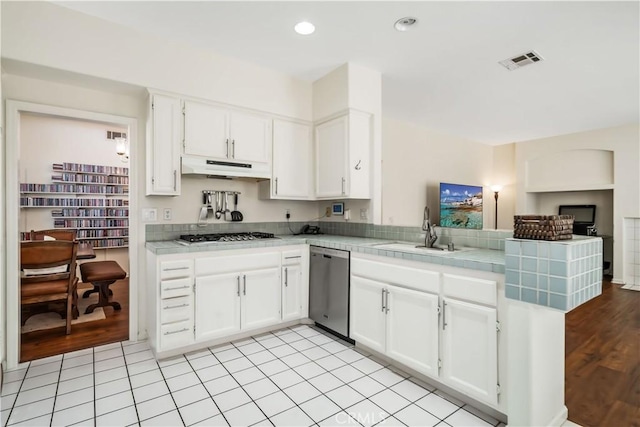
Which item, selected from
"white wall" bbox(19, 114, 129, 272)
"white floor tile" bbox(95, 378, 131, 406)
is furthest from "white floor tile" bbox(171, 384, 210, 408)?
"white wall" bbox(19, 114, 129, 272)

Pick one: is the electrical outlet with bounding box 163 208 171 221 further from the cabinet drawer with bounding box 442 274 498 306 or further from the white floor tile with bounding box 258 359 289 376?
the cabinet drawer with bounding box 442 274 498 306

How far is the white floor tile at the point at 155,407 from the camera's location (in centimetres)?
181

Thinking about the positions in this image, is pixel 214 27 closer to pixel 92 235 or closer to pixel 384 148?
pixel 384 148

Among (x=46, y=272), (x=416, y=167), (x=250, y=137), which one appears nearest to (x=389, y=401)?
(x=250, y=137)

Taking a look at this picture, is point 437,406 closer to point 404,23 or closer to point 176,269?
point 176,269

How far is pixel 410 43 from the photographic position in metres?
2.70

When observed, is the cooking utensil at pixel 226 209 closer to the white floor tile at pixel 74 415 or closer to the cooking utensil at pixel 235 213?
the cooking utensil at pixel 235 213

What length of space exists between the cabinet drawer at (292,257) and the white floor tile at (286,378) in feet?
3.26

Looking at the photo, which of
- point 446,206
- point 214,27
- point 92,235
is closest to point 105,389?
point 214,27

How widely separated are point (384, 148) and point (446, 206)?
157 centimetres

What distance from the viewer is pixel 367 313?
252cm

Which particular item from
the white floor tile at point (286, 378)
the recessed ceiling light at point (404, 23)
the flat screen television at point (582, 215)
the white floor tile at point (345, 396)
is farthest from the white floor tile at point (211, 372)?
the flat screen television at point (582, 215)

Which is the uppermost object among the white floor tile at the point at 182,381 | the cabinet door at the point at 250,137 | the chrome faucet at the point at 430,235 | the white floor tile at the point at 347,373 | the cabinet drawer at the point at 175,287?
the cabinet door at the point at 250,137

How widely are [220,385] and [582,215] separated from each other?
6.93 m
